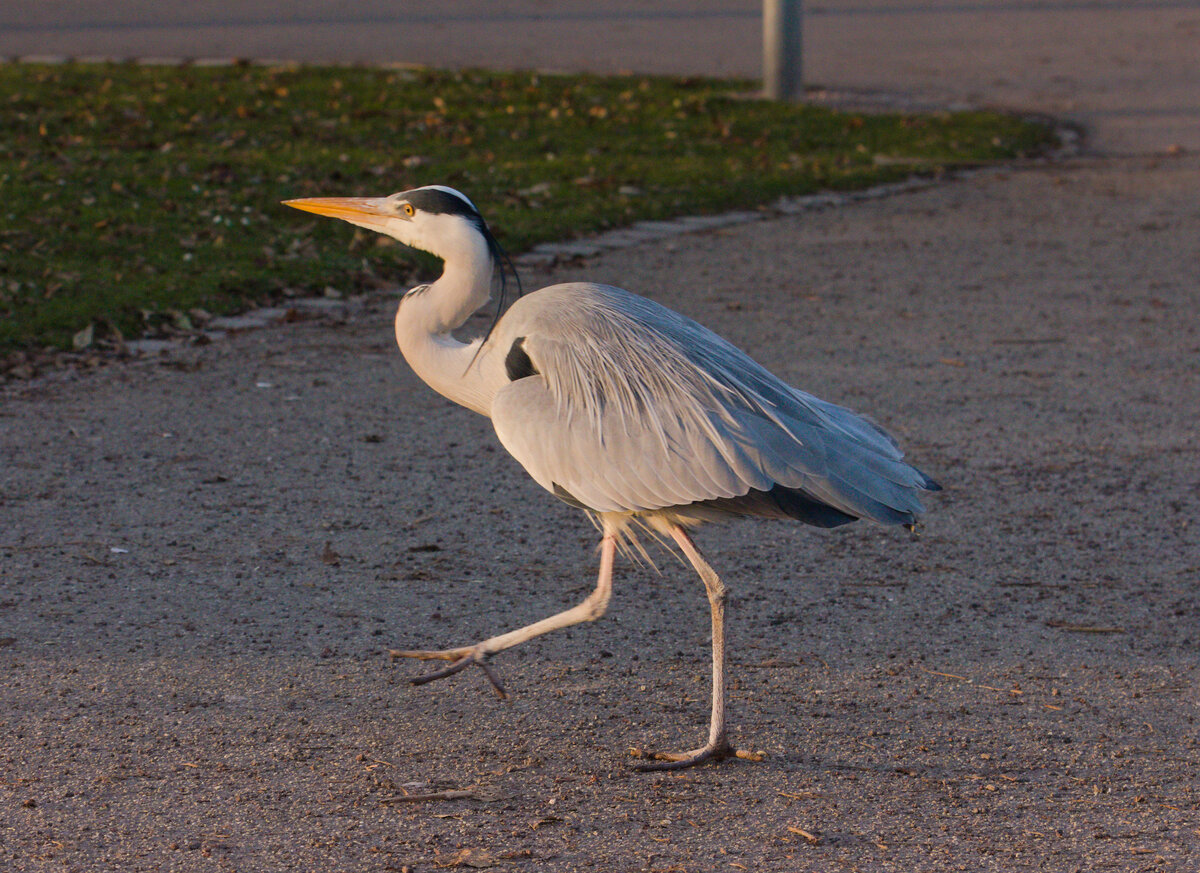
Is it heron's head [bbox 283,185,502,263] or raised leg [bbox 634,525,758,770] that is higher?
heron's head [bbox 283,185,502,263]

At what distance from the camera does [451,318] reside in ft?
14.7

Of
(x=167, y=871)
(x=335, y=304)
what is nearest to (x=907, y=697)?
(x=167, y=871)

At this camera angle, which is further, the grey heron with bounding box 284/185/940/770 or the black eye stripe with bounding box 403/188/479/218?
the black eye stripe with bounding box 403/188/479/218

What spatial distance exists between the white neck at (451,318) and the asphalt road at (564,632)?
38.8 inches

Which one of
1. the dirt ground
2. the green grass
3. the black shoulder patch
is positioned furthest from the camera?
the green grass

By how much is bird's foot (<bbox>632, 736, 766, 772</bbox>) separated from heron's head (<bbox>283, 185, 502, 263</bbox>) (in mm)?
1698

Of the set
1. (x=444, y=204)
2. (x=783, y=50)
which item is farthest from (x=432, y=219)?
(x=783, y=50)

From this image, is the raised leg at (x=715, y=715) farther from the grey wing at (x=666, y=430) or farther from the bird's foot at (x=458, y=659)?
the bird's foot at (x=458, y=659)

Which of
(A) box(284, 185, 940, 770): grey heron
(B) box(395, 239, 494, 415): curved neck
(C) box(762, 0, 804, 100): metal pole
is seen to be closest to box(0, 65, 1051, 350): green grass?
(C) box(762, 0, 804, 100): metal pole

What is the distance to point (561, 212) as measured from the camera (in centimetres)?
1071

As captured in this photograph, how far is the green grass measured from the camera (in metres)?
8.83

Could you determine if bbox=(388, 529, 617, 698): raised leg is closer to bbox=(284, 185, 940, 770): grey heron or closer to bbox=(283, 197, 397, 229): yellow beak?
bbox=(284, 185, 940, 770): grey heron

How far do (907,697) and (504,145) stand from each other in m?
9.34

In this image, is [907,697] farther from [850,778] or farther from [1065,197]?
[1065,197]
